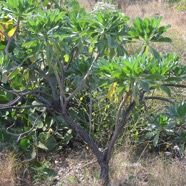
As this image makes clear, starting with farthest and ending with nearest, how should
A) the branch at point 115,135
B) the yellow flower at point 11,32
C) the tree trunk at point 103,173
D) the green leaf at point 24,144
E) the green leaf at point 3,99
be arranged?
the green leaf at point 3,99 → the green leaf at point 24,144 → the tree trunk at point 103,173 → the branch at point 115,135 → the yellow flower at point 11,32

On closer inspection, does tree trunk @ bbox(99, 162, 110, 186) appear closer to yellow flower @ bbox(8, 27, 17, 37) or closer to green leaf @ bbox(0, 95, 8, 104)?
yellow flower @ bbox(8, 27, 17, 37)

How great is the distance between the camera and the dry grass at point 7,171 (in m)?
3.68

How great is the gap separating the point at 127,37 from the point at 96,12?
0.92ft

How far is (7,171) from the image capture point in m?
3.72

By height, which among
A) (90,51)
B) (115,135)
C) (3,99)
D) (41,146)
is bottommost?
(41,146)

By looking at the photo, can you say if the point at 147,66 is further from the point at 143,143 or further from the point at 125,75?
the point at 143,143

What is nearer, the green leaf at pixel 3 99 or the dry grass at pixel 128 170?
the dry grass at pixel 128 170

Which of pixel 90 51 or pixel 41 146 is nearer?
pixel 90 51

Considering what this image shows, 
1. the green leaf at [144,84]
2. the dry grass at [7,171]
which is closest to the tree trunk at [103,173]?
the dry grass at [7,171]

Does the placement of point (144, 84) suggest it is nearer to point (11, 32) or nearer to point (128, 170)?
point (11, 32)

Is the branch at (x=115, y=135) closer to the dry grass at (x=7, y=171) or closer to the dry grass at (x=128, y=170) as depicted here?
the dry grass at (x=128, y=170)

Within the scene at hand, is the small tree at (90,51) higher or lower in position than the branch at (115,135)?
higher

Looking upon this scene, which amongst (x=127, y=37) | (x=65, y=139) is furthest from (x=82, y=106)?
(x=127, y=37)

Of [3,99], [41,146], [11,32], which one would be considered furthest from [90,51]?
[3,99]
